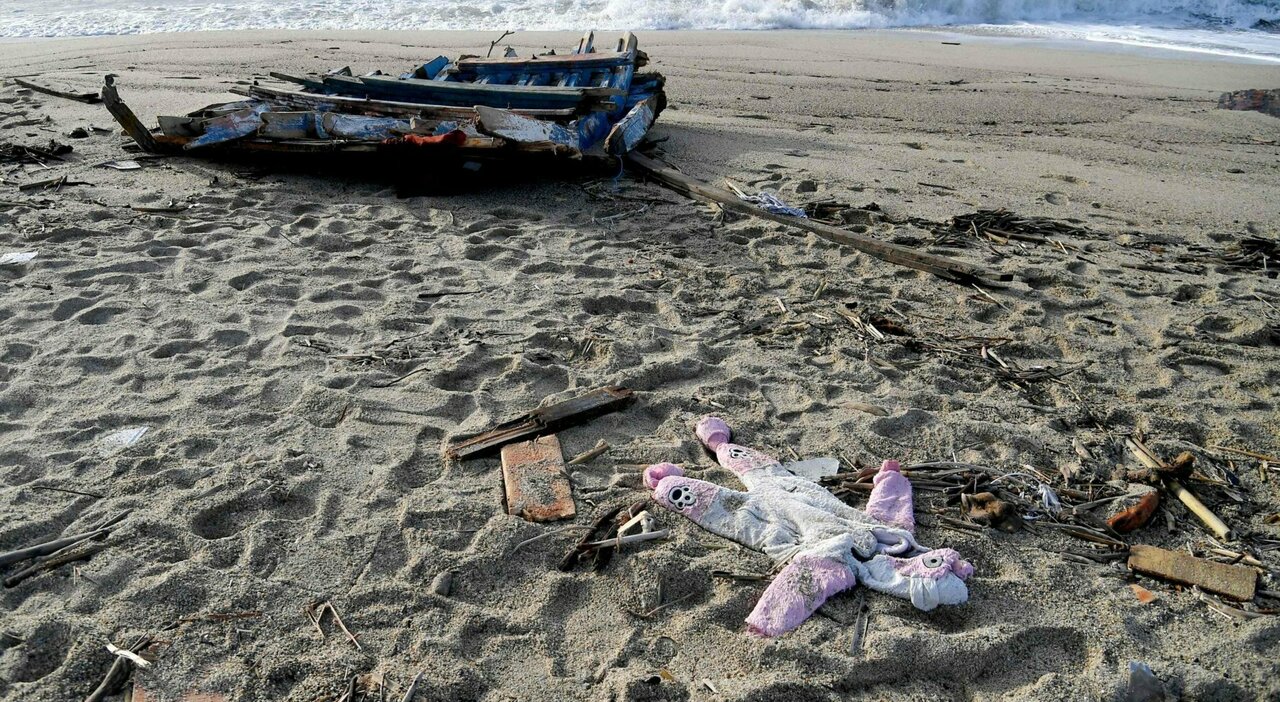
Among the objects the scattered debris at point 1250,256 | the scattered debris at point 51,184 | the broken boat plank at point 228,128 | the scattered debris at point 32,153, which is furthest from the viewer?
the scattered debris at point 32,153

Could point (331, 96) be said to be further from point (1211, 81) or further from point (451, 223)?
point (1211, 81)

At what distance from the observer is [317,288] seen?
458 cm

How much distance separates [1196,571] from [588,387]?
7.37 feet

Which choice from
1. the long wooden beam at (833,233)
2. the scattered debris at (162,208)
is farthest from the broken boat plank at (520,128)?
the scattered debris at (162,208)

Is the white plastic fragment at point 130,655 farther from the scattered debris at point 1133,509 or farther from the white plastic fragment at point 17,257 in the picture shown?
the white plastic fragment at point 17,257

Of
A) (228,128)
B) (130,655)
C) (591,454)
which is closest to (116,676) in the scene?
(130,655)

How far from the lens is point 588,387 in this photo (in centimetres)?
374

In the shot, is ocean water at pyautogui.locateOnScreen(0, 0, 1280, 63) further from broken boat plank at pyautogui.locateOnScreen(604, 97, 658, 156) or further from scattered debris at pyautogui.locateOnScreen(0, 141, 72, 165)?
broken boat plank at pyautogui.locateOnScreen(604, 97, 658, 156)

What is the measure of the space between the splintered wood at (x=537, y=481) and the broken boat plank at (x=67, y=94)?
7.26m

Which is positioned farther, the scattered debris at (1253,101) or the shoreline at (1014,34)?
the shoreline at (1014,34)

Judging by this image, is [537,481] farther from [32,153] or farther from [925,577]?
[32,153]

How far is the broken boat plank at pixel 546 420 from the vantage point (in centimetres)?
329

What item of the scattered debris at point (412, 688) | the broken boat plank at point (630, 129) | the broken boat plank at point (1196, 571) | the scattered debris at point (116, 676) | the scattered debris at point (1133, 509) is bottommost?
the scattered debris at point (412, 688)

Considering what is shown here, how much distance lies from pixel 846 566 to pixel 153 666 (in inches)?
76.4
